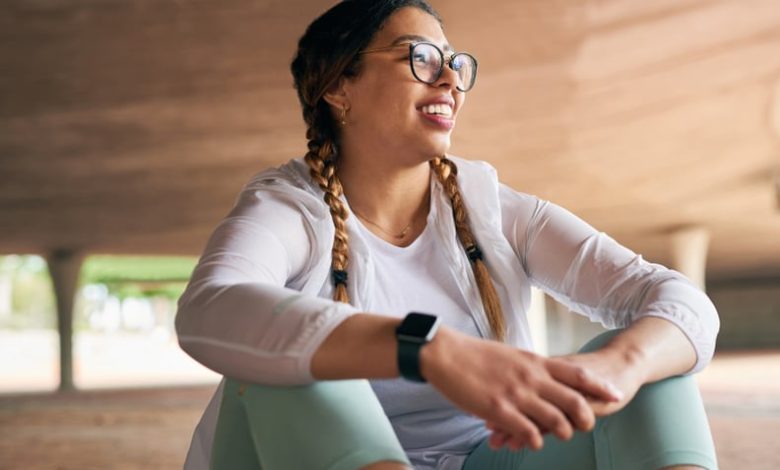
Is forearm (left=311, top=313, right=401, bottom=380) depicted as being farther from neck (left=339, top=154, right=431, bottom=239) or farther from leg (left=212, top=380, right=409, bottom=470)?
neck (left=339, top=154, right=431, bottom=239)

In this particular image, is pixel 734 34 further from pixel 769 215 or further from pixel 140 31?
pixel 769 215

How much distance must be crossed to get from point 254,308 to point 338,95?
0.73 meters

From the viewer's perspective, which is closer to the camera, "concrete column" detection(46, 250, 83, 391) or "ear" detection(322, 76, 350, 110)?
"ear" detection(322, 76, 350, 110)

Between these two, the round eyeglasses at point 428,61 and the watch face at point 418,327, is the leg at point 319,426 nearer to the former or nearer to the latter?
the watch face at point 418,327

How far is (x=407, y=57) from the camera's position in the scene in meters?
1.85

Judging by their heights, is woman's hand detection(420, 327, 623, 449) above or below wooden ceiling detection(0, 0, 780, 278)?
above

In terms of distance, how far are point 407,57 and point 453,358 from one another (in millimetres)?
770

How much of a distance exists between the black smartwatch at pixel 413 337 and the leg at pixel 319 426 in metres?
0.08

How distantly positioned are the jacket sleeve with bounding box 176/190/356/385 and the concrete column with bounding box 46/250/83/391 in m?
15.9

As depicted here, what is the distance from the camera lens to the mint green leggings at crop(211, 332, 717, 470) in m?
1.27

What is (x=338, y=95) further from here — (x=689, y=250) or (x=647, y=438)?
(x=689, y=250)

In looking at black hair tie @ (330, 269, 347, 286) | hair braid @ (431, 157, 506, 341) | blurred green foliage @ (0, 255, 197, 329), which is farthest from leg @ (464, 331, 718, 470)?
blurred green foliage @ (0, 255, 197, 329)

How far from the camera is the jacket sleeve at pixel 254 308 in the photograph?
133 cm

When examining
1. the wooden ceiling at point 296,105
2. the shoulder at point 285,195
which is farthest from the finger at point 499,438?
the wooden ceiling at point 296,105
